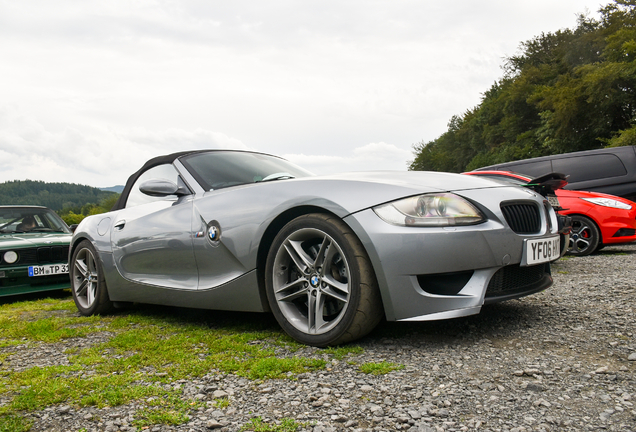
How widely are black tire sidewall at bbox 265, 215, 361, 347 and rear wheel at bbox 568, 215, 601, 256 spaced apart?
19.8 feet

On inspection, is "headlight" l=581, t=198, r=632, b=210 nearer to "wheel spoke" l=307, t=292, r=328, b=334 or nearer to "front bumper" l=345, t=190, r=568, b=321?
"front bumper" l=345, t=190, r=568, b=321

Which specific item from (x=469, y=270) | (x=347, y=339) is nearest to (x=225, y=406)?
(x=347, y=339)

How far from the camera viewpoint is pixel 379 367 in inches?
97.3

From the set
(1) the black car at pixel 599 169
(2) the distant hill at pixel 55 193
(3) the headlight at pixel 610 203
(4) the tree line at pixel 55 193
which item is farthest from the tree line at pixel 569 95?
(2) the distant hill at pixel 55 193

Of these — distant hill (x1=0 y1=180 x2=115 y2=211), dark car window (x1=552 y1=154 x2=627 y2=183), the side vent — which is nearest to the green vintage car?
the side vent

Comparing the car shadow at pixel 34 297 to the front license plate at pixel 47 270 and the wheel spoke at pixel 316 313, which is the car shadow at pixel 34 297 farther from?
the wheel spoke at pixel 316 313

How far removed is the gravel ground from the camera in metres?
1.91

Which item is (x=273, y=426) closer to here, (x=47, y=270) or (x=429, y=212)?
(x=429, y=212)

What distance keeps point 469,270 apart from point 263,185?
1367mm

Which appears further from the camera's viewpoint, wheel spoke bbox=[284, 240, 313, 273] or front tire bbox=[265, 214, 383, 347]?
wheel spoke bbox=[284, 240, 313, 273]

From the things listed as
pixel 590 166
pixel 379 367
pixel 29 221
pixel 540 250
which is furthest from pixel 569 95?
pixel 379 367

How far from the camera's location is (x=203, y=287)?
349 cm

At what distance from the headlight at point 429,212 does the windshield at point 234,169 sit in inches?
53.1

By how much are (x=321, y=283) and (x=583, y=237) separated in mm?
6197
